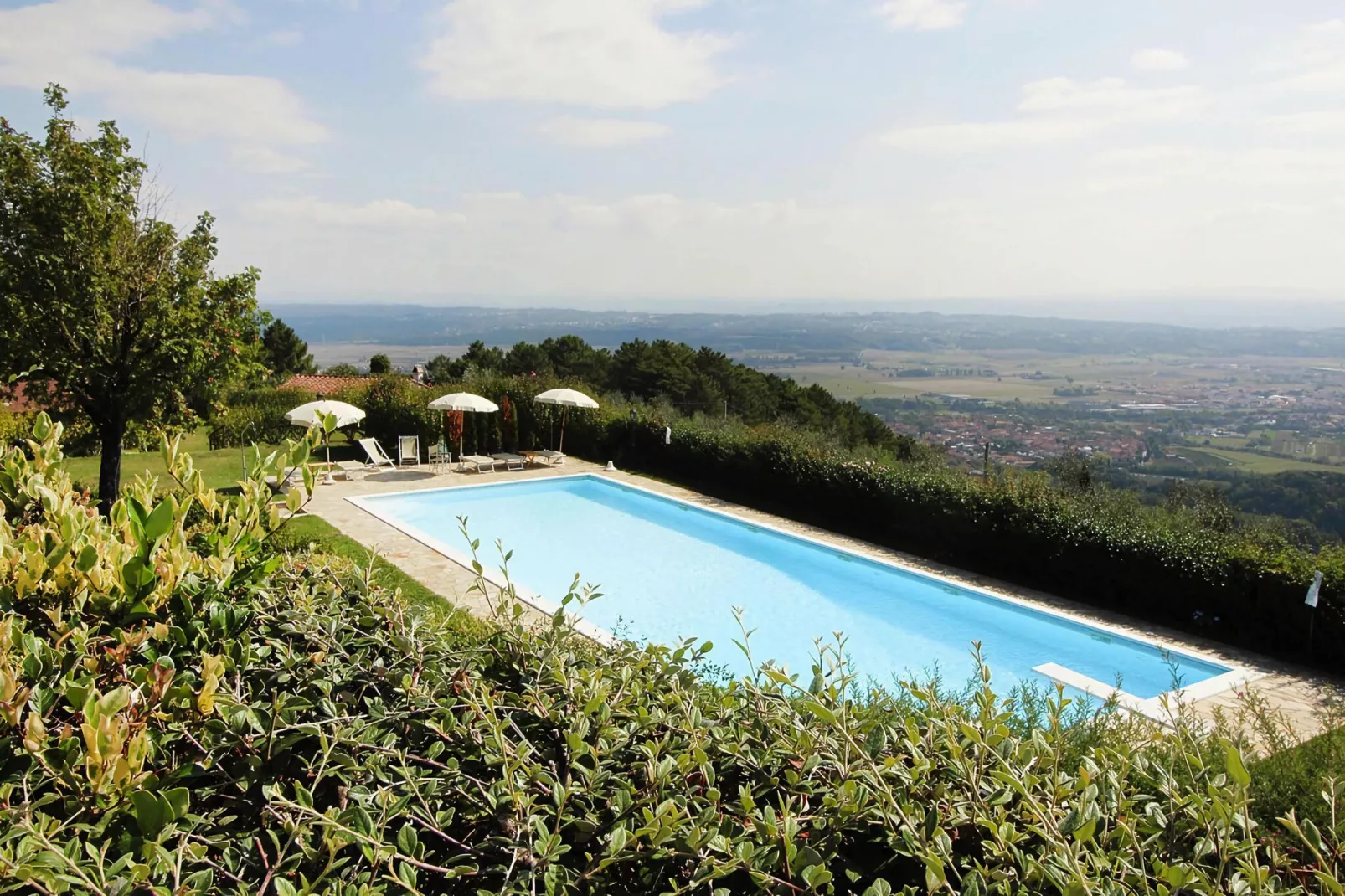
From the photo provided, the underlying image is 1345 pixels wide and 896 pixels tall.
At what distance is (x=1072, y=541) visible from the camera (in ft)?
35.8

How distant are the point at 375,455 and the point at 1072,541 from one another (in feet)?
51.9

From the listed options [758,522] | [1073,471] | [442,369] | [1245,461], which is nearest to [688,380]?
[442,369]

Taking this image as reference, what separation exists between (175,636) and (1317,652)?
10910mm

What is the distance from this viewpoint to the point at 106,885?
1.34 meters

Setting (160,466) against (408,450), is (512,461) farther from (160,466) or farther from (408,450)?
(160,466)

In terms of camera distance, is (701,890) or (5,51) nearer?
(701,890)

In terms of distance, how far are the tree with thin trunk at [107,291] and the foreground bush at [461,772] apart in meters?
10.0

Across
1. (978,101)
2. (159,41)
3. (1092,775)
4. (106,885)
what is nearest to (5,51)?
(159,41)

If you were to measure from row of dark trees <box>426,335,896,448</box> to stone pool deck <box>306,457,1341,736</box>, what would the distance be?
9.83m

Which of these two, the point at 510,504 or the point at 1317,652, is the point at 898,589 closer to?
the point at 1317,652

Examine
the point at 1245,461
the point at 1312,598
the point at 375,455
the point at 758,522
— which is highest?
the point at 1245,461

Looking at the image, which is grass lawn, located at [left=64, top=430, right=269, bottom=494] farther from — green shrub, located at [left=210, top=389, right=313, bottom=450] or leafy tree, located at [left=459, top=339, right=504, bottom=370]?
leafy tree, located at [left=459, top=339, right=504, bottom=370]

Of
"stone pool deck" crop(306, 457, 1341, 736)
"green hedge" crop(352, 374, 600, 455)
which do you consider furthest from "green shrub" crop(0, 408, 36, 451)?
"green hedge" crop(352, 374, 600, 455)

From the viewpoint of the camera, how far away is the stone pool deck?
7.86 meters
